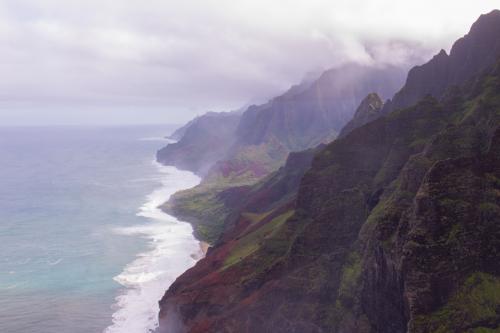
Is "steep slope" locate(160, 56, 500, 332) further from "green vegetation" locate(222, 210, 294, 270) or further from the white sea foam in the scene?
the white sea foam

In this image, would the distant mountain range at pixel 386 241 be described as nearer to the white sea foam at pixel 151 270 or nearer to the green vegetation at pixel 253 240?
the green vegetation at pixel 253 240

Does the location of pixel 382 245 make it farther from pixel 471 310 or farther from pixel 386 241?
pixel 471 310

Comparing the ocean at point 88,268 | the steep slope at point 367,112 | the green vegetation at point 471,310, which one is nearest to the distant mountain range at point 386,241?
the green vegetation at point 471,310

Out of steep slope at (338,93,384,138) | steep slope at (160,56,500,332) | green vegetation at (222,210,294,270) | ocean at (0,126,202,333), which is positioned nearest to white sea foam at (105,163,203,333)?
ocean at (0,126,202,333)

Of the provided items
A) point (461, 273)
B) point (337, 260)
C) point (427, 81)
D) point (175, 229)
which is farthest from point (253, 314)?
point (175, 229)

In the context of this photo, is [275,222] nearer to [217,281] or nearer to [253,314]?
[217,281]

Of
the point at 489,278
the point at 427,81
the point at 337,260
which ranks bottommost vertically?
the point at 489,278
